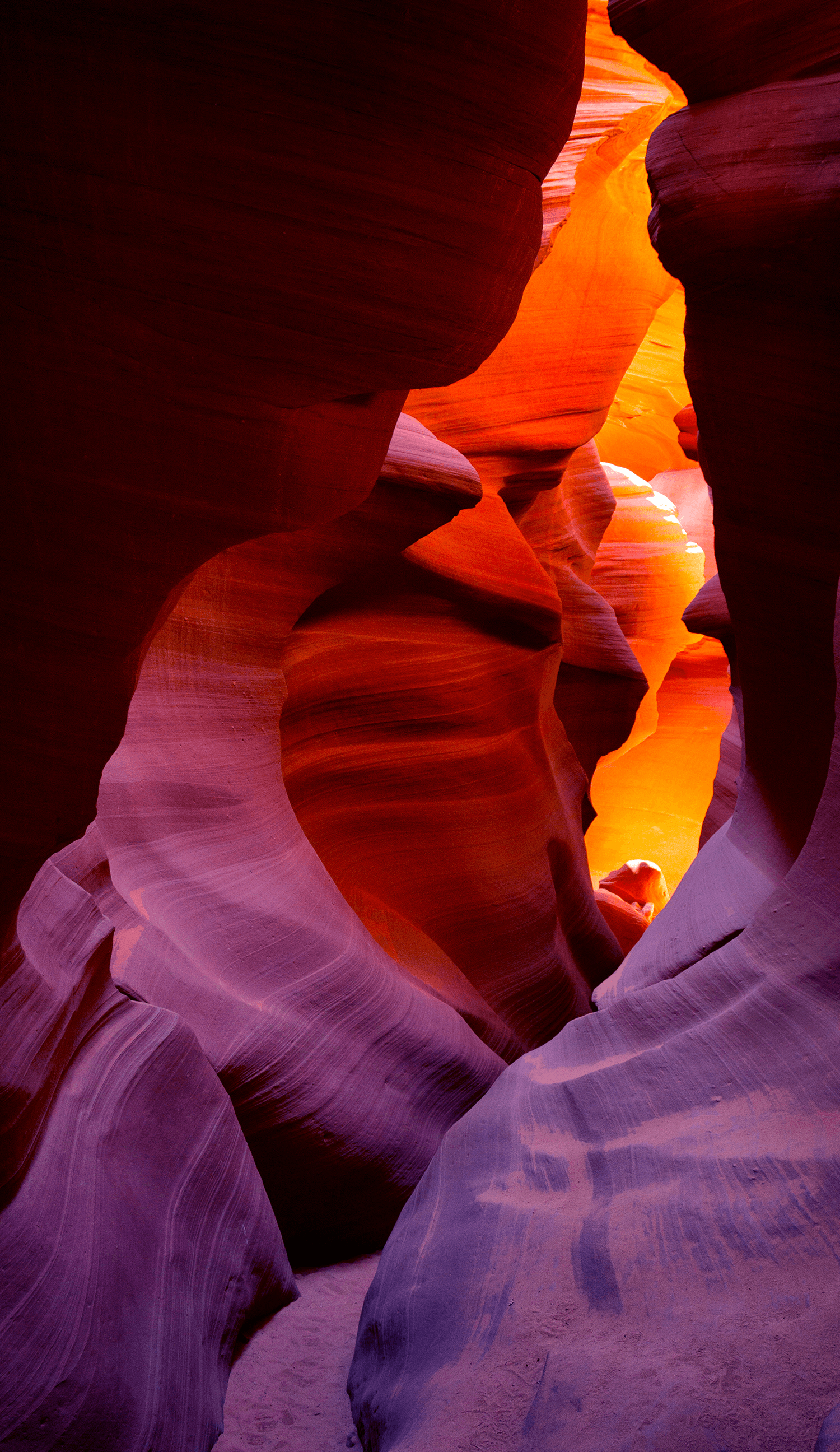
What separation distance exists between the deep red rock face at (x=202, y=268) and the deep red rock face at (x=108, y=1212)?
65cm

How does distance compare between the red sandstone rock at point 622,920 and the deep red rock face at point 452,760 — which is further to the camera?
the red sandstone rock at point 622,920

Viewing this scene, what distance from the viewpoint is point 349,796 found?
19.1 feet

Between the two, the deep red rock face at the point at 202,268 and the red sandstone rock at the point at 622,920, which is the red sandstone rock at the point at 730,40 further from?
the red sandstone rock at the point at 622,920

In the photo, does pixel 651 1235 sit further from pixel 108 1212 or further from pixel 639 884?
pixel 639 884

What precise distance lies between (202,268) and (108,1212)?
85.5 inches

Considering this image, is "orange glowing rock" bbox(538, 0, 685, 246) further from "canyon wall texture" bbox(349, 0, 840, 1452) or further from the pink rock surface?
the pink rock surface

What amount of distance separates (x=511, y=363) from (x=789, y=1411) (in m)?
6.75

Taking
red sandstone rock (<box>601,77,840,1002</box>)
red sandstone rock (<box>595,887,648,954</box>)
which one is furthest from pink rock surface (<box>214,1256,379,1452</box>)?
red sandstone rock (<box>595,887,648,954</box>)

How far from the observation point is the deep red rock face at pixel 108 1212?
87.5 inches

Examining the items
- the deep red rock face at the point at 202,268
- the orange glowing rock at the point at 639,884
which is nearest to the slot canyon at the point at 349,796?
the deep red rock face at the point at 202,268

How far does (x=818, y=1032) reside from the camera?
8.49 feet

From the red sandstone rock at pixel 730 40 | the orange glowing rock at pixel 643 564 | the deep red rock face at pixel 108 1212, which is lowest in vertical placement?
the orange glowing rock at pixel 643 564

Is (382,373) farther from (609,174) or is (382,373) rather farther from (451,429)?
(609,174)

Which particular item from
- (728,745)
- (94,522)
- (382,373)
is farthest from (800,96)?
(728,745)
